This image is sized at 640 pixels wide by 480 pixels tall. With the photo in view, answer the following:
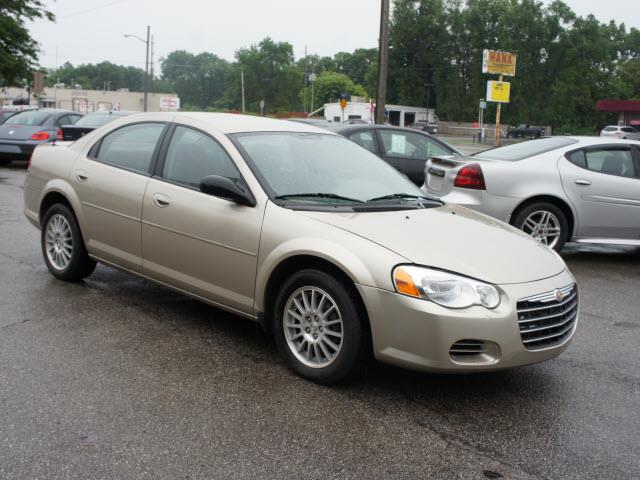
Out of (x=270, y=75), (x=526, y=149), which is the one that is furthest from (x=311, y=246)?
(x=270, y=75)

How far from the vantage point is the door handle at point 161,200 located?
503cm

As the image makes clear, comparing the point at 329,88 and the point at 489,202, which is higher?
the point at 329,88

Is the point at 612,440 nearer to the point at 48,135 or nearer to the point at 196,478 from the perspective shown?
A: the point at 196,478

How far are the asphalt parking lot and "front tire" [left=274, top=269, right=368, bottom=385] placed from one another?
13 cm

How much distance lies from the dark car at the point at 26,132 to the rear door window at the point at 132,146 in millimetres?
12669

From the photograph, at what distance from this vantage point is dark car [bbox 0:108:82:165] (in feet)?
57.9

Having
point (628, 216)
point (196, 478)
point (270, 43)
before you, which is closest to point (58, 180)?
point (196, 478)

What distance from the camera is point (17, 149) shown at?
17625mm

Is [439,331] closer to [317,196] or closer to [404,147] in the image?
[317,196]

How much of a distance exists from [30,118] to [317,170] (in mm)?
15687

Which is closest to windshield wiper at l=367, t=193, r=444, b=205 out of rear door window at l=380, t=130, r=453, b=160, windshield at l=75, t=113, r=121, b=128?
rear door window at l=380, t=130, r=453, b=160

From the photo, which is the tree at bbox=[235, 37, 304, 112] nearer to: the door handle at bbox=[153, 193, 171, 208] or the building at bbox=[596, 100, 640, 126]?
the building at bbox=[596, 100, 640, 126]

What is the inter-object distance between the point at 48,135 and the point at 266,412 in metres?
16.0

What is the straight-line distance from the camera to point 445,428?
366 centimetres
